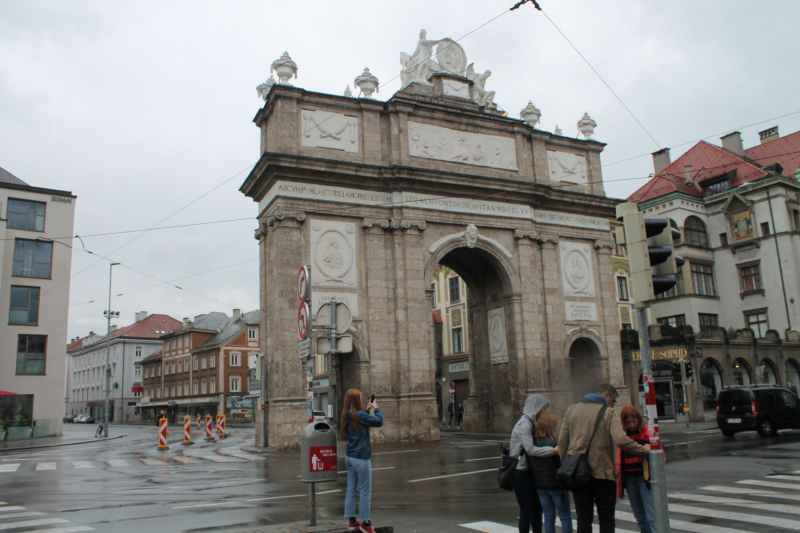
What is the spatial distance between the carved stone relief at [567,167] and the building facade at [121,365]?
226ft

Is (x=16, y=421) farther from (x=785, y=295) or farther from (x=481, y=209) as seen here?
(x=785, y=295)

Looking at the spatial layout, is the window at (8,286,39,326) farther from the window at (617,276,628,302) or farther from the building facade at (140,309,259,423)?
the window at (617,276,628,302)

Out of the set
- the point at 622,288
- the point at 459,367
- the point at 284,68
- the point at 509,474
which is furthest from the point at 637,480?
the point at 622,288

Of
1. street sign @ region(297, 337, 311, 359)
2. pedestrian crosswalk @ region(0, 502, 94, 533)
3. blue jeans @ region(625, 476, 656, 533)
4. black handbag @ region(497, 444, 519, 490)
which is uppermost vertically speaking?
street sign @ region(297, 337, 311, 359)

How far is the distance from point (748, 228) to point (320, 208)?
118ft

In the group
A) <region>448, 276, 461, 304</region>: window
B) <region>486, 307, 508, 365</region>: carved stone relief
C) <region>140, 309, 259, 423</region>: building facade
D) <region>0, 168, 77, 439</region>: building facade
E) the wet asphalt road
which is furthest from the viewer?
<region>140, 309, 259, 423</region>: building facade

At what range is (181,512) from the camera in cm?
909

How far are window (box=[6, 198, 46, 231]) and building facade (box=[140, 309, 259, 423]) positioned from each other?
84.7 ft

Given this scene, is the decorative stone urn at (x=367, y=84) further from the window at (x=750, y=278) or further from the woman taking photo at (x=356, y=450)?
the window at (x=750, y=278)

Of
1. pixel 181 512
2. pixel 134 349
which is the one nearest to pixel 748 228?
pixel 181 512

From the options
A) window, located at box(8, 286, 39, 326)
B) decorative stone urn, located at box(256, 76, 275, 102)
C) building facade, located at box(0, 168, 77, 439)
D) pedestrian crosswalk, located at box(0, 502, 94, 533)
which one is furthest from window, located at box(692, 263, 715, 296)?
pedestrian crosswalk, located at box(0, 502, 94, 533)

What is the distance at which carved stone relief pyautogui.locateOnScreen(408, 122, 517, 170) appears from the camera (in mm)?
25781

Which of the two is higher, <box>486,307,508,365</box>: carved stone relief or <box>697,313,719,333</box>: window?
<box>697,313,719,333</box>: window

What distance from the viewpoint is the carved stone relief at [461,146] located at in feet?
84.6
